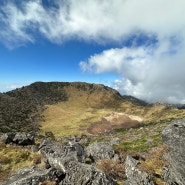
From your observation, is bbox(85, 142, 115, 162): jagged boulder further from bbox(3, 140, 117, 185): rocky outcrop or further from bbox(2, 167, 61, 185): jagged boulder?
bbox(2, 167, 61, 185): jagged boulder

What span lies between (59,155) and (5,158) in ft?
54.6

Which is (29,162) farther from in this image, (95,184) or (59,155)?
(95,184)

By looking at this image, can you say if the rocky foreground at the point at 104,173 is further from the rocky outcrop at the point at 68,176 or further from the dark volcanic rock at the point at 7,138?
the dark volcanic rock at the point at 7,138

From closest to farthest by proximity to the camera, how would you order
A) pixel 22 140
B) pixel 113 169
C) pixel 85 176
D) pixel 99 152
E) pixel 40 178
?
1. pixel 85 176
2. pixel 40 178
3. pixel 113 169
4. pixel 99 152
5. pixel 22 140

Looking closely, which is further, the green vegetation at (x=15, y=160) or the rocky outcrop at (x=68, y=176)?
the green vegetation at (x=15, y=160)

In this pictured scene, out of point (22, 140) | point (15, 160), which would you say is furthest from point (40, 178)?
point (22, 140)

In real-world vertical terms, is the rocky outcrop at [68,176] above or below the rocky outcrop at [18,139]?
below

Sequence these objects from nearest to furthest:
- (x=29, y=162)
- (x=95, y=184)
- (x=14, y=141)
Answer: (x=95, y=184), (x=29, y=162), (x=14, y=141)

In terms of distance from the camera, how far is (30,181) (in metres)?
19.2

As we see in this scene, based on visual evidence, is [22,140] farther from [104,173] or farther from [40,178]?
[104,173]

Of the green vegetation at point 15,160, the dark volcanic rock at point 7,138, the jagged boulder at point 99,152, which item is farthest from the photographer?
the dark volcanic rock at point 7,138

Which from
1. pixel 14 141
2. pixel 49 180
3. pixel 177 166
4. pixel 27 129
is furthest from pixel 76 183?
pixel 27 129

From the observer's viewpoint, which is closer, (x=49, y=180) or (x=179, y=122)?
(x=179, y=122)

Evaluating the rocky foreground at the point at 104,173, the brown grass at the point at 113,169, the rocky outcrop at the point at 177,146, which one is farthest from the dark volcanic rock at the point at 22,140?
the rocky outcrop at the point at 177,146
